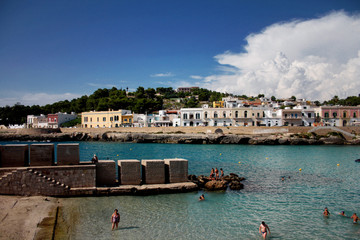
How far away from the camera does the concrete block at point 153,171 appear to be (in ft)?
53.8

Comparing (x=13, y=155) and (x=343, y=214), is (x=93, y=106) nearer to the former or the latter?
(x=13, y=155)

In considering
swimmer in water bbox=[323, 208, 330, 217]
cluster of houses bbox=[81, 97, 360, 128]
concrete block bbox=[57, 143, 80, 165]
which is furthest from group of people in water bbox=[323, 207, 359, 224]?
cluster of houses bbox=[81, 97, 360, 128]

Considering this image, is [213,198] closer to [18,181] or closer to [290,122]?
[18,181]

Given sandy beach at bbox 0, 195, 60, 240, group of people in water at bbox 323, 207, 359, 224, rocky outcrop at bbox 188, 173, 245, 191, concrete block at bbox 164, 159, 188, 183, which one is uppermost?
concrete block at bbox 164, 159, 188, 183

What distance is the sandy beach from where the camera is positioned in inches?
404

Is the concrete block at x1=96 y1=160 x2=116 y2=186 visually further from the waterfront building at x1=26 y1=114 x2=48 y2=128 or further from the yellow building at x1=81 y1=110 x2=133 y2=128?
the waterfront building at x1=26 y1=114 x2=48 y2=128

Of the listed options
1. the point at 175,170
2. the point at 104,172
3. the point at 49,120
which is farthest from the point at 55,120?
the point at 175,170

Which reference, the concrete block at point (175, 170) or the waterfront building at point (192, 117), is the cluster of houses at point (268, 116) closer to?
the waterfront building at point (192, 117)

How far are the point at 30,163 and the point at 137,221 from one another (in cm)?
741

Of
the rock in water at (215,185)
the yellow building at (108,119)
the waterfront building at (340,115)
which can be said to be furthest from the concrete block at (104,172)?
the waterfront building at (340,115)

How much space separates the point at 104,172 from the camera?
15898 mm

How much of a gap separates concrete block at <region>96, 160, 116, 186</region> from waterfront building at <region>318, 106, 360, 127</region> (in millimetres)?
63492

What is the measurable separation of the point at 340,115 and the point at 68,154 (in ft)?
226

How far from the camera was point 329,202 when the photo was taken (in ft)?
52.6
